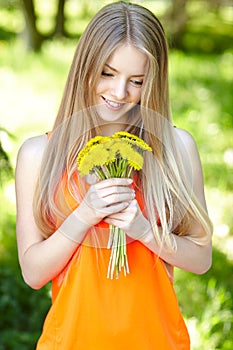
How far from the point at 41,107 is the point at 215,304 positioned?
3521mm

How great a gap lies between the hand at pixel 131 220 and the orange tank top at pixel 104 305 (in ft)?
0.24

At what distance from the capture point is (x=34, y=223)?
1.92 m

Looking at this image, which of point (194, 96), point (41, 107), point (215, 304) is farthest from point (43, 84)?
point (215, 304)

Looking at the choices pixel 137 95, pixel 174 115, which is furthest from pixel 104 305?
pixel 174 115

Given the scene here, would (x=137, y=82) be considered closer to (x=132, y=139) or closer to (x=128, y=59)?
(x=128, y=59)

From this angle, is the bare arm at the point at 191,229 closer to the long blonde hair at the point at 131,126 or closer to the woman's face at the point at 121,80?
the long blonde hair at the point at 131,126

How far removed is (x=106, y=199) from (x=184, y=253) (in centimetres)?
33

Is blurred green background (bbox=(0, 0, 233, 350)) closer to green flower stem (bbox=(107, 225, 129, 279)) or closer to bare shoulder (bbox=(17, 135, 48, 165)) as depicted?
bare shoulder (bbox=(17, 135, 48, 165))

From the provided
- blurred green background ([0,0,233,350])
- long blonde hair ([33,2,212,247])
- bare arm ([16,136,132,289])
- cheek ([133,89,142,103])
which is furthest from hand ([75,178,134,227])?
blurred green background ([0,0,233,350])

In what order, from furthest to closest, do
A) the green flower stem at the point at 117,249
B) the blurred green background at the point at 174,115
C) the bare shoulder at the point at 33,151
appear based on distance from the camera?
the blurred green background at the point at 174,115 < the bare shoulder at the point at 33,151 < the green flower stem at the point at 117,249

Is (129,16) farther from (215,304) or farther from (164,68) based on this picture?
(215,304)

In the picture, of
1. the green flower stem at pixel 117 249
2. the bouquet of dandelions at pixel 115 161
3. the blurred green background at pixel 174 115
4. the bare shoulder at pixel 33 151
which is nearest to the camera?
the bouquet of dandelions at pixel 115 161

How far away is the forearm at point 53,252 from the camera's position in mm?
1803

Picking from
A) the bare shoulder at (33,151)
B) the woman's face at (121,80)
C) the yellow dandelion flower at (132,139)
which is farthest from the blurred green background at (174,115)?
the yellow dandelion flower at (132,139)
